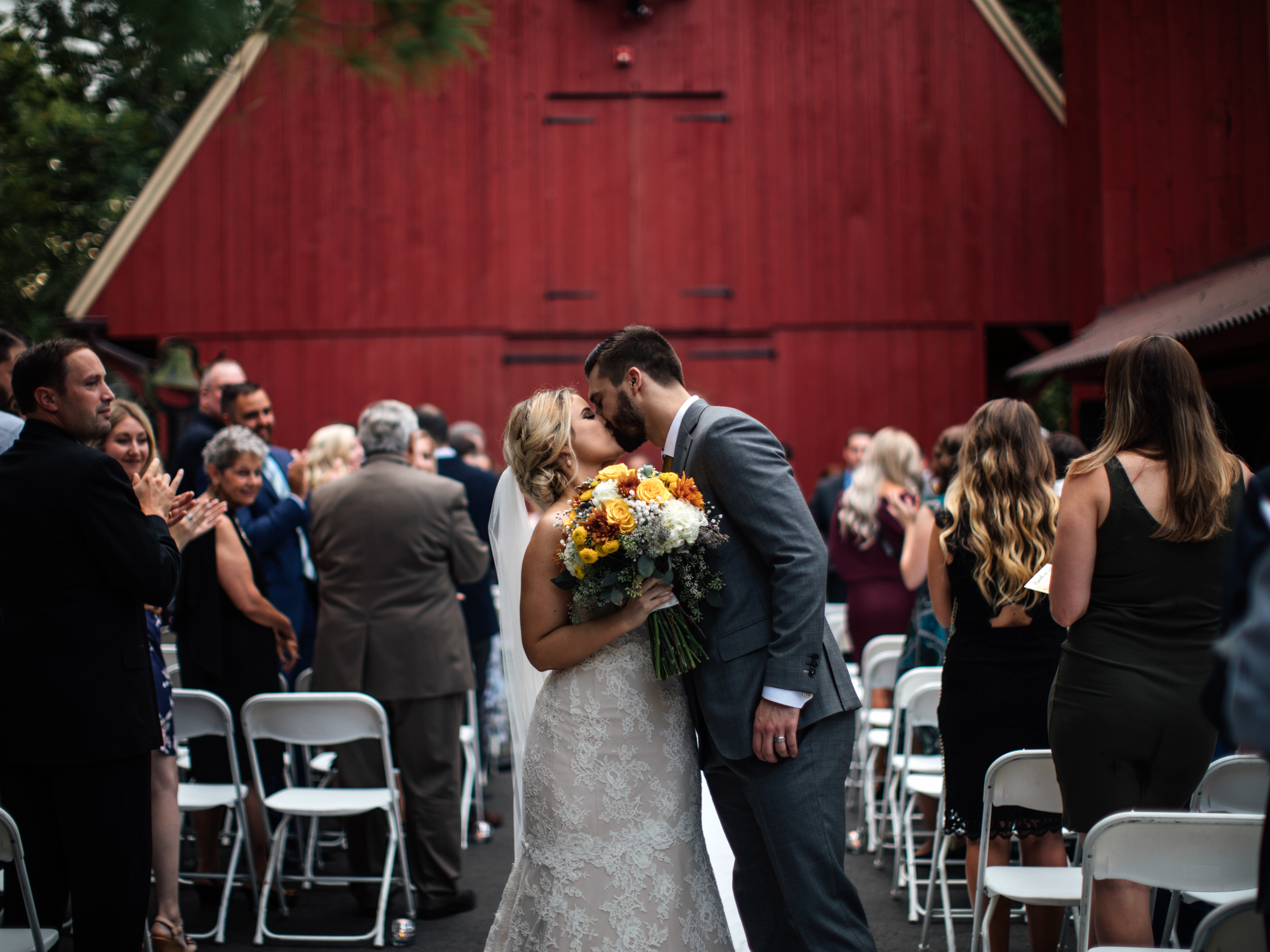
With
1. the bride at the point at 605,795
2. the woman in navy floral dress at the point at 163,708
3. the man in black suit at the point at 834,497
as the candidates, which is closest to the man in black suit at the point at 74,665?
the woman in navy floral dress at the point at 163,708

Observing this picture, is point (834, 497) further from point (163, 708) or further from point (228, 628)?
point (163, 708)

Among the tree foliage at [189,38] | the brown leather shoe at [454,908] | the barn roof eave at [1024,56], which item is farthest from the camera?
the barn roof eave at [1024,56]

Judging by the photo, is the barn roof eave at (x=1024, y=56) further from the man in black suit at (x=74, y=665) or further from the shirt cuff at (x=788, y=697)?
the man in black suit at (x=74, y=665)

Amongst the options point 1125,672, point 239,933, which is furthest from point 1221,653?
point 239,933

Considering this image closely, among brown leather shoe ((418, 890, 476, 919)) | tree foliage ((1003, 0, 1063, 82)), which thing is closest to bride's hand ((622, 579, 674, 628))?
brown leather shoe ((418, 890, 476, 919))

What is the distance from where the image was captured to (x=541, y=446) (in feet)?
11.3

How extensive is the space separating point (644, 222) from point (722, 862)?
956 cm

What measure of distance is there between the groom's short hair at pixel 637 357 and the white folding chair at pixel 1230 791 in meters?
1.88

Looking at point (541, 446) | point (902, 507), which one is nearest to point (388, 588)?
point (541, 446)

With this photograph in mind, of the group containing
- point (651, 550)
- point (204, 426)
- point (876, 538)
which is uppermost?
point (204, 426)

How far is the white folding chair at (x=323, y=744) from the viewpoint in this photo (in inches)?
171

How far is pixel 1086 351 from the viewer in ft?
30.5

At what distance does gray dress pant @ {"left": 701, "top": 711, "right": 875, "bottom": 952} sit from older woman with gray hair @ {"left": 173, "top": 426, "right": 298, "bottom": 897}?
105 inches

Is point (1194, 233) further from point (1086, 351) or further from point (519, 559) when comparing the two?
point (519, 559)
